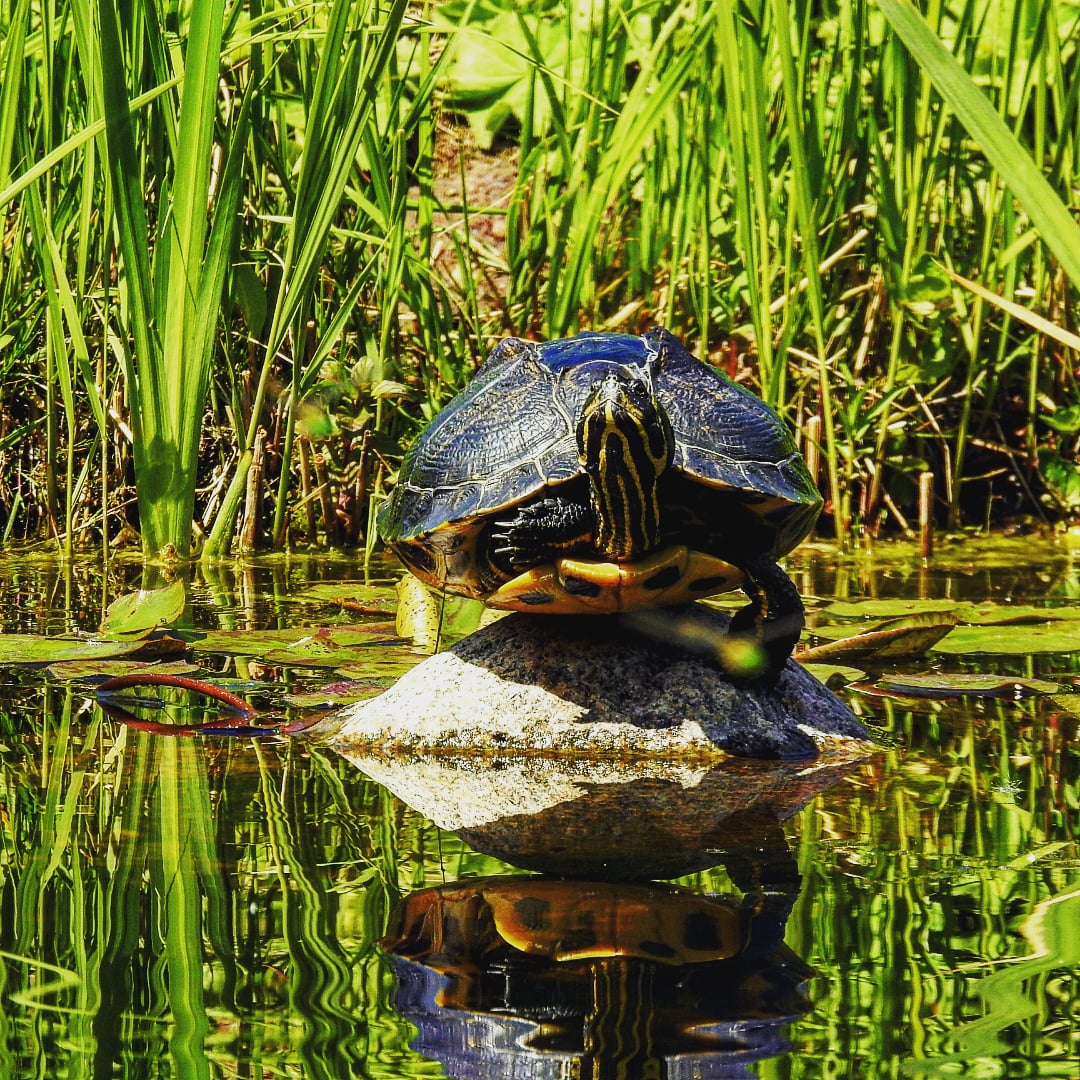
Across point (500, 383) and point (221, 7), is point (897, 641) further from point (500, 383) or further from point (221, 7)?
point (221, 7)

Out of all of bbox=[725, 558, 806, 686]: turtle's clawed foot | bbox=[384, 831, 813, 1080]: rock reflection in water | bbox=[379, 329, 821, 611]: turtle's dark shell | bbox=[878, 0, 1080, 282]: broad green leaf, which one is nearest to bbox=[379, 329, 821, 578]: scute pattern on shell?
bbox=[379, 329, 821, 611]: turtle's dark shell

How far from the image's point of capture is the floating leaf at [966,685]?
2.15m

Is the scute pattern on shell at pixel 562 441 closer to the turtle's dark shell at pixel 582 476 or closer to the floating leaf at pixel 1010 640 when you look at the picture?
the turtle's dark shell at pixel 582 476

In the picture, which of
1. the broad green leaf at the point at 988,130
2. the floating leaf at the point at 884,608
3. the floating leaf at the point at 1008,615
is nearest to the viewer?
the broad green leaf at the point at 988,130

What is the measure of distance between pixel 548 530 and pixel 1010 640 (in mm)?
941

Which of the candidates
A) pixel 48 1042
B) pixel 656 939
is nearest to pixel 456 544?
pixel 656 939

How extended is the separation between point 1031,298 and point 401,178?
1722 mm

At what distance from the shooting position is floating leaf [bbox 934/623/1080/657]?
2369 millimetres

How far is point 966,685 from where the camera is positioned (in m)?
2.16

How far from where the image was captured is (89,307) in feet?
10.5

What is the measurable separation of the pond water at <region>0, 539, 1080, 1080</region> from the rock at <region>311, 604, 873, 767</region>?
0.10m

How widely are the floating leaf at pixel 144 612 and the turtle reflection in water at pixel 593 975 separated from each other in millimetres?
1170

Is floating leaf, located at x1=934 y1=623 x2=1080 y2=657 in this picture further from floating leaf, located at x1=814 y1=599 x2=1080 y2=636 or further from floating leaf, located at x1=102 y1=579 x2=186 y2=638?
floating leaf, located at x1=102 y1=579 x2=186 y2=638

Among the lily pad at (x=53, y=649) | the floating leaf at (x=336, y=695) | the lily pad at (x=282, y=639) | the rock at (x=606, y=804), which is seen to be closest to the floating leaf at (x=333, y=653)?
the lily pad at (x=282, y=639)
